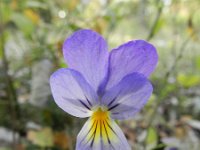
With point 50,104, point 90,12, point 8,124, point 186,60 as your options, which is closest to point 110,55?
point 50,104

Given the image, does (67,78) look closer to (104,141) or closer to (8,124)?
(104,141)

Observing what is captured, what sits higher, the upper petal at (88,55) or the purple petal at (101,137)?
the upper petal at (88,55)

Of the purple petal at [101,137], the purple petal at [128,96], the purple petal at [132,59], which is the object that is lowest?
the purple petal at [101,137]

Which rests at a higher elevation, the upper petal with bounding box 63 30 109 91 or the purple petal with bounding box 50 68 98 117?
the upper petal with bounding box 63 30 109 91
